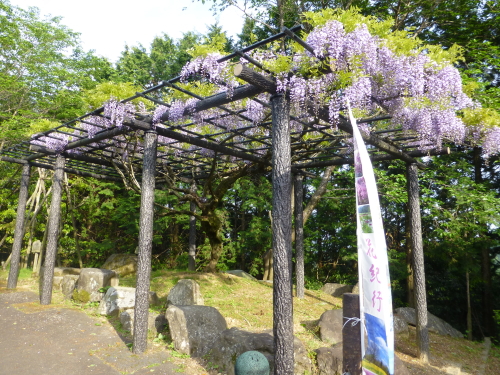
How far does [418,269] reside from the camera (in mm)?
5938

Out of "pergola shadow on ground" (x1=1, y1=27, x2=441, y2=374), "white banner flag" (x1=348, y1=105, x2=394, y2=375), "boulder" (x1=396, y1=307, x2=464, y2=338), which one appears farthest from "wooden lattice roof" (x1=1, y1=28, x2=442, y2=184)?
"boulder" (x1=396, y1=307, x2=464, y2=338)

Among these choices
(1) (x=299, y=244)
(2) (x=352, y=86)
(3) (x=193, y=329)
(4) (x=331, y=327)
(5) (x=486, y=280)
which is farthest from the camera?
(5) (x=486, y=280)

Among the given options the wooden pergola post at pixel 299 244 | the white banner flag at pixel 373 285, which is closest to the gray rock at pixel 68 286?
the wooden pergola post at pixel 299 244

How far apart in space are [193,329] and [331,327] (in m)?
2.23

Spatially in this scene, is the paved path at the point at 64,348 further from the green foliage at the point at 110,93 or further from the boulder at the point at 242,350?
the green foliage at the point at 110,93

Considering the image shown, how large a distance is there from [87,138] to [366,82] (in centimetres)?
505

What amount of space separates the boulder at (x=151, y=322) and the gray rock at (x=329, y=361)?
2.49 m

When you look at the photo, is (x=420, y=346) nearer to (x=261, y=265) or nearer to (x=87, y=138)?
(x=87, y=138)

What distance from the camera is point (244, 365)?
3336 millimetres

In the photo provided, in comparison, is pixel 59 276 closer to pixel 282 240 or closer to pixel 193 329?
pixel 193 329

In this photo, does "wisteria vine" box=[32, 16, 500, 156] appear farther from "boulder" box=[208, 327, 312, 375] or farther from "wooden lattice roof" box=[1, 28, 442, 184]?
"boulder" box=[208, 327, 312, 375]

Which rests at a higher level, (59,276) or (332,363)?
(59,276)

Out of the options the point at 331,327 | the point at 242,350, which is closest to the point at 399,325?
the point at 331,327

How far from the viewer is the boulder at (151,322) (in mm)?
5387
